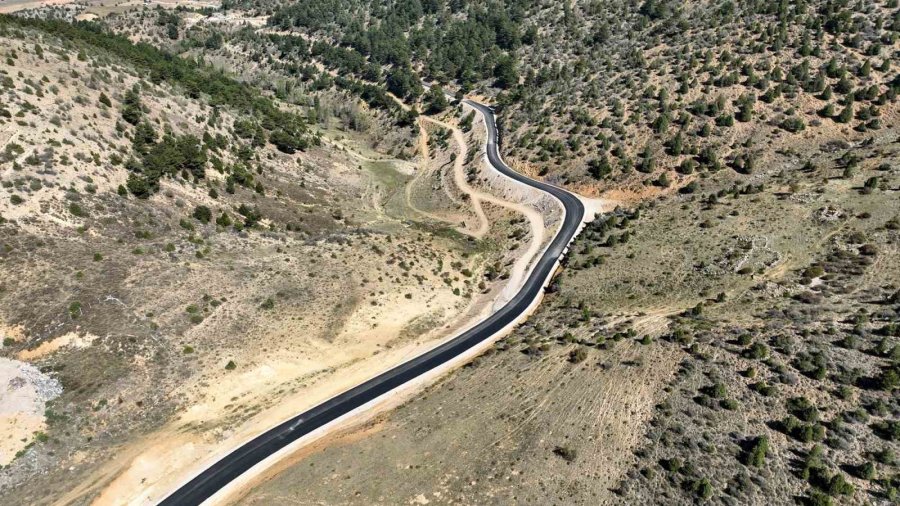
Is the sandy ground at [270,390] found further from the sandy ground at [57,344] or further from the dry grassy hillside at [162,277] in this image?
the sandy ground at [57,344]

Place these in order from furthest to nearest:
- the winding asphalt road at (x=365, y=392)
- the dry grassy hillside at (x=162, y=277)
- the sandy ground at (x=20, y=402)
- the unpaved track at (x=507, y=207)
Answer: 1. the unpaved track at (x=507, y=207)
2. the dry grassy hillside at (x=162, y=277)
3. the sandy ground at (x=20, y=402)
4. the winding asphalt road at (x=365, y=392)

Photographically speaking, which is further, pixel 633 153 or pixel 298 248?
pixel 633 153

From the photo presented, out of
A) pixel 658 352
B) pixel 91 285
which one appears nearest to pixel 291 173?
pixel 91 285

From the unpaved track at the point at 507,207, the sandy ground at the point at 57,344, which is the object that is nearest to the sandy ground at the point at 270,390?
the unpaved track at the point at 507,207

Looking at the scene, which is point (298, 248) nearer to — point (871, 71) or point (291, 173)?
point (291, 173)

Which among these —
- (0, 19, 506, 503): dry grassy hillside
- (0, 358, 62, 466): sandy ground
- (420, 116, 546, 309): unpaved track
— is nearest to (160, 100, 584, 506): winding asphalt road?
(420, 116, 546, 309): unpaved track

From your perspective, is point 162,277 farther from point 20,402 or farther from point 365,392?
point 365,392

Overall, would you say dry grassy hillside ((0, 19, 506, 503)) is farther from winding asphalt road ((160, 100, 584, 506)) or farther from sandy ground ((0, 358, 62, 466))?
winding asphalt road ((160, 100, 584, 506))

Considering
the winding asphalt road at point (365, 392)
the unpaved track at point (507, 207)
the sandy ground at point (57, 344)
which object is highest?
the sandy ground at point (57, 344)

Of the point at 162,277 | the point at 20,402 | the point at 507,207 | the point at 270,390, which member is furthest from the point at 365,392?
the point at 507,207
